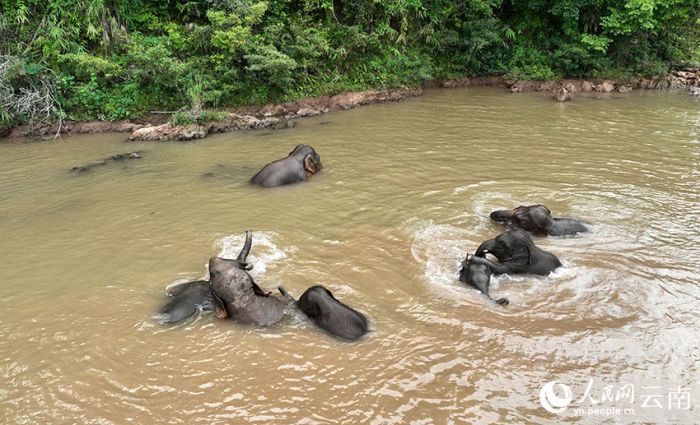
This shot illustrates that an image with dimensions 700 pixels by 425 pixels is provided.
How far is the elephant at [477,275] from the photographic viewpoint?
220 inches

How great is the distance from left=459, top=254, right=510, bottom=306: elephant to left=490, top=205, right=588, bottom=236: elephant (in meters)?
1.66

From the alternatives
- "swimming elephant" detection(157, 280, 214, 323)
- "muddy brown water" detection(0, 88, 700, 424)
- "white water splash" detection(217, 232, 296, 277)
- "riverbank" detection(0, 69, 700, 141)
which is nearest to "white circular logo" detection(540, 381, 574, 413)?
"muddy brown water" detection(0, 88, 700, 424)

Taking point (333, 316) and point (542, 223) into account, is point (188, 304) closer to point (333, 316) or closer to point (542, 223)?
point (333, 316)

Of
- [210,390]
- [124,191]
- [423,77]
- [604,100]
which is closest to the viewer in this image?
[210,390]

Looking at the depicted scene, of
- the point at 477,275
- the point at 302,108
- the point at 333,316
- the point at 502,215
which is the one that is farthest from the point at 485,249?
the point at 302,108

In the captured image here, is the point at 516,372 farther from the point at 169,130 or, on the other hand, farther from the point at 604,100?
the point at 604,100

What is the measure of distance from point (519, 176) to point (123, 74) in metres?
13.6

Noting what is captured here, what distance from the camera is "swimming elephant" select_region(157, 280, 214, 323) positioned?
5.31m

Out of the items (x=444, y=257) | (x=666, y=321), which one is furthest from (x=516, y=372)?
(x=444, y=257)

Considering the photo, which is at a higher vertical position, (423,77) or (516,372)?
(423,77)

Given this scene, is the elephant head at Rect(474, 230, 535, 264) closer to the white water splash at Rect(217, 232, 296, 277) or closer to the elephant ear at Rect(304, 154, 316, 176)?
the white water splash at Rect(217, 232, 296, 277)

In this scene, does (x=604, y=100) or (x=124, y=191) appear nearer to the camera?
(x=124, y=191)

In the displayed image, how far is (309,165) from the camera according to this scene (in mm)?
10117

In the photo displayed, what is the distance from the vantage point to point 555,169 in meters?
10.2
